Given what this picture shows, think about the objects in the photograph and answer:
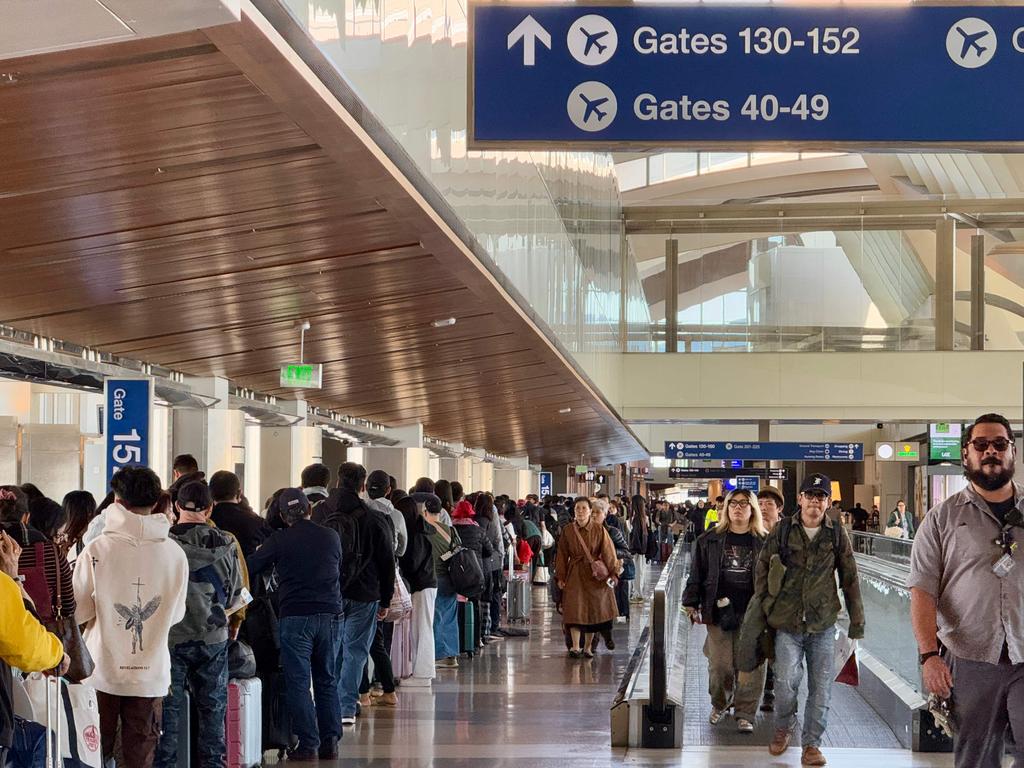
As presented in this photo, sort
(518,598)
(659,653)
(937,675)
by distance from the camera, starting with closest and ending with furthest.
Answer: (937,675) → (659,653) → (518,598)

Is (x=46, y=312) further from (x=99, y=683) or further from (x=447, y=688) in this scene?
(x=99, y=683)

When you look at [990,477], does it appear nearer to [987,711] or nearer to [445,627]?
[987,711]

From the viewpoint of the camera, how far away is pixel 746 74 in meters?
6.66

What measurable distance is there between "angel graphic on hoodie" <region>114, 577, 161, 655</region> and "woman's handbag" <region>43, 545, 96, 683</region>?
0.63 metres

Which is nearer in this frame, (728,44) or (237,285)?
(728,44)

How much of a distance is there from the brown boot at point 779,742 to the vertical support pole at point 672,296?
96.4 feet

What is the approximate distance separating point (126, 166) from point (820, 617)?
15.7 feet

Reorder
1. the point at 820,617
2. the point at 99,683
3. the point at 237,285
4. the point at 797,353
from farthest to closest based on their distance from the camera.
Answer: the point at 797,353 → the point at 237,285 → the point at 820,617 → the point at 99,683

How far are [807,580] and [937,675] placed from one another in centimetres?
346

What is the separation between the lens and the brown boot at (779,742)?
9.09m

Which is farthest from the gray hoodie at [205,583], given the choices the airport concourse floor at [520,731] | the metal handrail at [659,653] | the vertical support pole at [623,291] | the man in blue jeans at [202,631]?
the vertical support pole at [623,291]

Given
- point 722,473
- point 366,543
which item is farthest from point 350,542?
point 722,473

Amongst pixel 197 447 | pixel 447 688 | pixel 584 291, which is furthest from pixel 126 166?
pixel 584 291

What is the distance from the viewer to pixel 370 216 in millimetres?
8312
